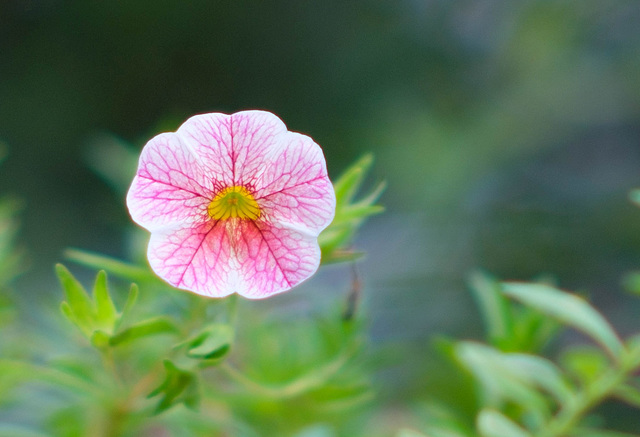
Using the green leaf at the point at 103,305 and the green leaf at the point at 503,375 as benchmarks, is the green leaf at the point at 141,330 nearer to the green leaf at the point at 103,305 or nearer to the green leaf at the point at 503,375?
the green leaf at the point at 103,305

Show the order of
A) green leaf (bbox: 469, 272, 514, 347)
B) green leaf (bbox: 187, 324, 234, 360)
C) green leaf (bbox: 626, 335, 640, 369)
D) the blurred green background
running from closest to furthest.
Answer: green leaf (bbox: 187, 324, 234, 360), green leaf (bbox: 626, 335, 640, 369), green leaf (bbox: 469, 272, 514, 347), the blurred green background

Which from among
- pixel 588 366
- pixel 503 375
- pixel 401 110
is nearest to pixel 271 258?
pixel 503 375

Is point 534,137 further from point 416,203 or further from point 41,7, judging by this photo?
point 41,7

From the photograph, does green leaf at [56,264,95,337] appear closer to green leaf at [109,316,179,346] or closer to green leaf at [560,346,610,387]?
green leaf at [109,316,179,346]

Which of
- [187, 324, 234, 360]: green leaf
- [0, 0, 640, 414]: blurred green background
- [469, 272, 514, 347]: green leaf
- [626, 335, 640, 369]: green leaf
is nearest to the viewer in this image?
[187, 324, 234, 360]: green leaf

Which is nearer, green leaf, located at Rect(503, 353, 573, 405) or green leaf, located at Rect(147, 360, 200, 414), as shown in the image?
green leaf, located at Rect(147, 360, 200, 414)

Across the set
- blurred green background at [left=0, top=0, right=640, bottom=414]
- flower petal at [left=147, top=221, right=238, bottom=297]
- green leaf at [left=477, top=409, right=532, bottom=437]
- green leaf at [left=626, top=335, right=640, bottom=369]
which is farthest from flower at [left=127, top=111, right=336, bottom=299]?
blurred green background at [left=0, top=0, right=640, bottom=414]

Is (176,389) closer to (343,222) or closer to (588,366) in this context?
(343,222)

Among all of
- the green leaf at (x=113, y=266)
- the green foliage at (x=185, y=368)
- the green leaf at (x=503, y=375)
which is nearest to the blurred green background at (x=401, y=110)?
the green foliage at (x=185, y=368)
